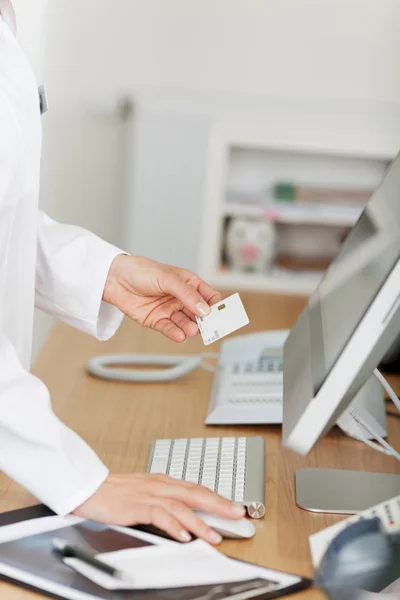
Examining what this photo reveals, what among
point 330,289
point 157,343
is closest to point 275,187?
point 157,343

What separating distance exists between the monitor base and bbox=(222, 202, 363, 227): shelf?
1.66m

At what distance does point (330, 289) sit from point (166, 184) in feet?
6.01

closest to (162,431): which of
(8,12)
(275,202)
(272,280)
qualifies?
(8,12)

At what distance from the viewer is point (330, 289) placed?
1.15m

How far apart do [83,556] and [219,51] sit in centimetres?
233

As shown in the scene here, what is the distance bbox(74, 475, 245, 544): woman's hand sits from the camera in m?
0.91

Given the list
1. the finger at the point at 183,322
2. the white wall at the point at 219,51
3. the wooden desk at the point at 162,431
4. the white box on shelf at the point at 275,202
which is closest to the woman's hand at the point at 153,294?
the finger at the point at 183,322

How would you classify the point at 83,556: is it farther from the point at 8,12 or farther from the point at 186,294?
the point at 8,12

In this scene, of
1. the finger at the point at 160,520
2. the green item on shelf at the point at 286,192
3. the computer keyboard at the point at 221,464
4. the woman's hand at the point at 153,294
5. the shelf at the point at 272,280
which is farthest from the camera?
the green item on shelf at the point at 286,192

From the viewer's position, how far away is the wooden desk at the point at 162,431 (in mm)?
944

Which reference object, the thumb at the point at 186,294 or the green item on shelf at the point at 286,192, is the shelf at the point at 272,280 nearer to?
the green item on shelf at the point at 286,192

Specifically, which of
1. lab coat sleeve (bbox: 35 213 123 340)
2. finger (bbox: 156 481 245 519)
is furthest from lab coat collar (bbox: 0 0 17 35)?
finger (bbox: 156 481 245 519)

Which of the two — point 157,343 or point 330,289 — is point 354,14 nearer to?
point 157,343

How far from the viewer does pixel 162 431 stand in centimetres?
129
